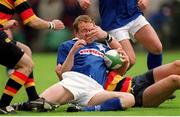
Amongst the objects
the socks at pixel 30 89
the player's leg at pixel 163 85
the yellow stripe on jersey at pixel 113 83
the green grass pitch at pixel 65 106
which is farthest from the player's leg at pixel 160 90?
the socks at pixel 30 89

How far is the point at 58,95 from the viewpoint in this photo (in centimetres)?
881

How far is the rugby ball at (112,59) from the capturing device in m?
9.15

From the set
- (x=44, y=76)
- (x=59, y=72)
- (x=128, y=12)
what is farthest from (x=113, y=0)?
(x=44, y=76)

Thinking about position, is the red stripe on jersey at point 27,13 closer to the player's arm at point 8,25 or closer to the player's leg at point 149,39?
the player's arm at point 8,25

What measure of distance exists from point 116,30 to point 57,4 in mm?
13112

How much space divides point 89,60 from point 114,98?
63cm

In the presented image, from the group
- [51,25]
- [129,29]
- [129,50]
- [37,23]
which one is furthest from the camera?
[129,29]

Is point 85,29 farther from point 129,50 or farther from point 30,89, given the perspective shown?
point 129,50

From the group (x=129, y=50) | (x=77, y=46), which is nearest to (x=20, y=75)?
(x=77, y=46)

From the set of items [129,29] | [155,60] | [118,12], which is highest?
[118,12]

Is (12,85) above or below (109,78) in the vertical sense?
below

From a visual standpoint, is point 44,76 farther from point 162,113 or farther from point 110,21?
point 162,113

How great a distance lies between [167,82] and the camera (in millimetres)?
8859

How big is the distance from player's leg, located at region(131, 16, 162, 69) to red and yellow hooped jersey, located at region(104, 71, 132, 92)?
1512mm
